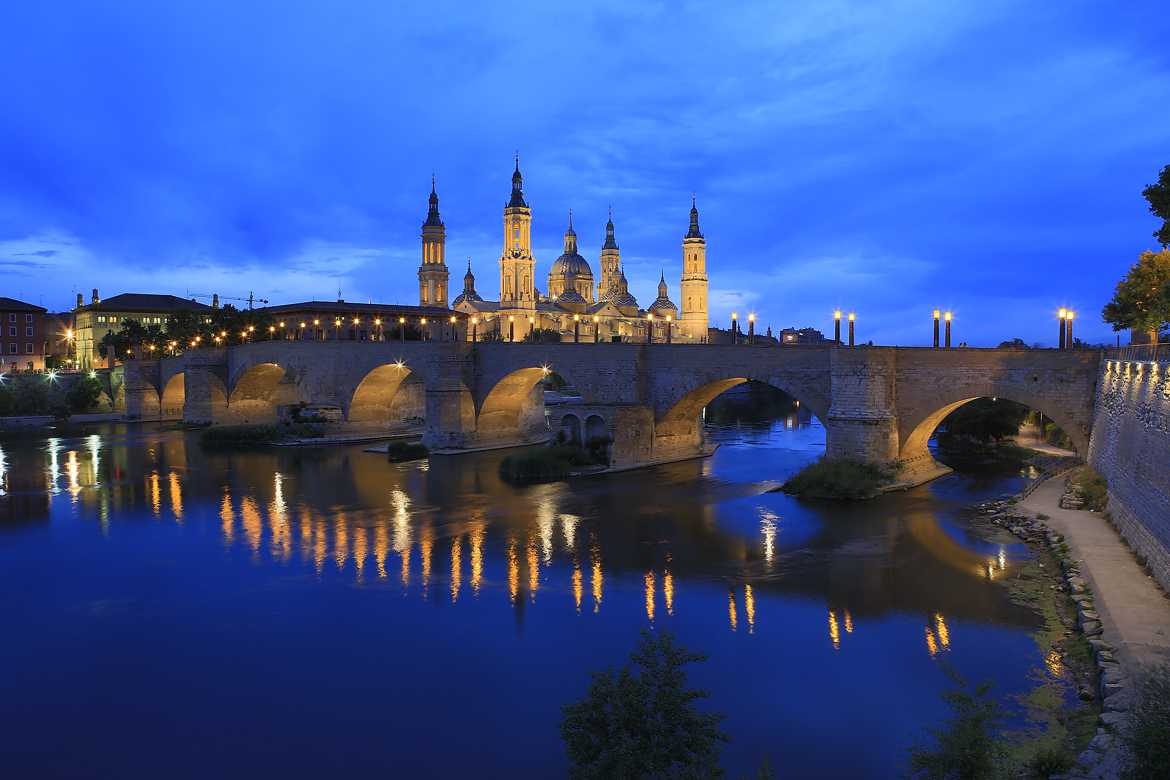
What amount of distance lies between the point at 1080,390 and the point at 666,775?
21242mm

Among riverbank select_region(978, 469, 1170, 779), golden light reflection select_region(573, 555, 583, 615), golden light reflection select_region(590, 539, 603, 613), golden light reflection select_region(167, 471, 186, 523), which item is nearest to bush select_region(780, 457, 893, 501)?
riverbank select_region(978, 469, 1170, 779)

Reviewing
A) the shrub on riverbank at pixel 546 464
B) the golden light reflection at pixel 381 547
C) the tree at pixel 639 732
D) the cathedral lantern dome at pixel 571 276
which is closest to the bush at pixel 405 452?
the shrub on riverbank at pixel 546 464

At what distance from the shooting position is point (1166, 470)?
14672 millimetres

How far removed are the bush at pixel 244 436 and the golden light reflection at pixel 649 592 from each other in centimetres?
3290

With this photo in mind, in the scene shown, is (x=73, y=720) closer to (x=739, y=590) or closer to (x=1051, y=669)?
(x=739, y=590)

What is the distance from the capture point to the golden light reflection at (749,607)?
50.9 feet

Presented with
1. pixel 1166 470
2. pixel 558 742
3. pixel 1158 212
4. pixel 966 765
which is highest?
pixel 1158 212

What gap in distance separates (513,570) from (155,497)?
56.0 ft

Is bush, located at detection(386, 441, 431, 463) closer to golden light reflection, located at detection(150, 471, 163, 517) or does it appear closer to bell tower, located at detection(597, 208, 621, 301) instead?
golden light reflection, located at detection(150, 471, 163, 517)

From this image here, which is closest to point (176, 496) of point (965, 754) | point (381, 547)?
point (381, 547)

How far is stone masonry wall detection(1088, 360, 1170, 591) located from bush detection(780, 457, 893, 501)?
6.28 metres

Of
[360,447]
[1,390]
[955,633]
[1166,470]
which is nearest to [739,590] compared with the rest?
[955,633]

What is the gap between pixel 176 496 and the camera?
29766mm

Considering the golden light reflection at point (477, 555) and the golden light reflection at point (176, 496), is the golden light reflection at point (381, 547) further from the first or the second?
the golden light reflection at point (176, 496)
